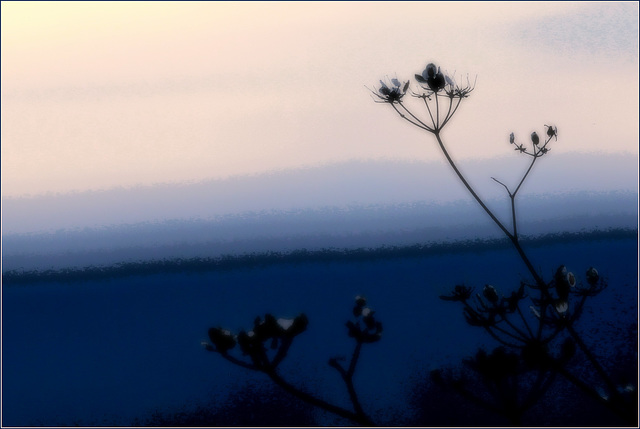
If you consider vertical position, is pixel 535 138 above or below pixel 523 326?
above

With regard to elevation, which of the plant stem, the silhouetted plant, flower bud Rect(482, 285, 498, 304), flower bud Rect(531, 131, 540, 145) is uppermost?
flower bud Rect(531, 131, 540, 145)

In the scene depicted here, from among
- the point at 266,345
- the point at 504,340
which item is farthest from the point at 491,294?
the point at 266,345

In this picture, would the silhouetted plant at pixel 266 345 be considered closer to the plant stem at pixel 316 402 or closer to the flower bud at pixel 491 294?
the plant stem at pixel 316 402

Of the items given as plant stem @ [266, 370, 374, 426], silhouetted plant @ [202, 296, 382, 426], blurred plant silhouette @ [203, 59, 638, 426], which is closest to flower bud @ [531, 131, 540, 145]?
blurred plant silhouette @ [203, 59, 638, 426]

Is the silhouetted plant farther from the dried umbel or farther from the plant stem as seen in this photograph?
the dried umbel

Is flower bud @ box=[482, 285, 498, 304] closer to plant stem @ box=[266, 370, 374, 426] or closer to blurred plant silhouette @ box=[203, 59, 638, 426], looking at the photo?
blurred plant silhouette @ box=[203, 59, 638, 426]

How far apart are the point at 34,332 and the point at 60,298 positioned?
0.29 metres

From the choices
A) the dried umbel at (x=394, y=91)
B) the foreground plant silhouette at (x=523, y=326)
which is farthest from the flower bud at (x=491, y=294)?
the dried umbel at (x=394, y=91)

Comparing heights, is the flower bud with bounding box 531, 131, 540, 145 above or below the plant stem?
above

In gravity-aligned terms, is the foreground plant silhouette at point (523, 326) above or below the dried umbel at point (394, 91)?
below

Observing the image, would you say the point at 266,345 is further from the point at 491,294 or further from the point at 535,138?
the point at 535,138

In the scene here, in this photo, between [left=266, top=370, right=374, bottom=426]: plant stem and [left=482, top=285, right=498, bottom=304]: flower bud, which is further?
[left=482, top=285, right=498, bottom=304]: flower bud

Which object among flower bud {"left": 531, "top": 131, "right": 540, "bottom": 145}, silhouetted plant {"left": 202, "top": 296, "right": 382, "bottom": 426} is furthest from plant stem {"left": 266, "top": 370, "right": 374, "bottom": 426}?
flower bud {"left": 531, "top": 131, "right": 540, "bottom": 145}

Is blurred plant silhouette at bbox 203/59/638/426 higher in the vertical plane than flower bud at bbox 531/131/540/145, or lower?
lower
